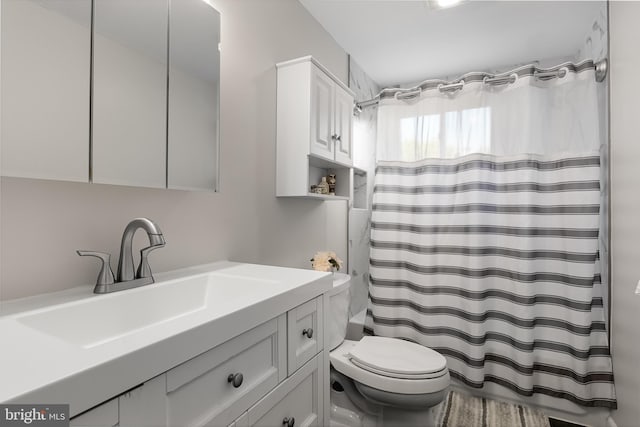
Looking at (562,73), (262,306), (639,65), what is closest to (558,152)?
(562,73)

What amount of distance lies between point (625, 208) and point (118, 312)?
2.11 metres

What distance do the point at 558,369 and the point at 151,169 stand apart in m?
2.34

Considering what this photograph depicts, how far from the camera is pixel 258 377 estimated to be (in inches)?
32.9

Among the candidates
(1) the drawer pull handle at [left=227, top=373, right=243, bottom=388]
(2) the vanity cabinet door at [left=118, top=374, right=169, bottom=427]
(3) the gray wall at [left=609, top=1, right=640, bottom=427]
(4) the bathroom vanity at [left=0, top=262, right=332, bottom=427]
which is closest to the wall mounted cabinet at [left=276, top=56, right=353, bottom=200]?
(4) the bathroom vanity at [left=0, top=262, right=332, bottom=427]

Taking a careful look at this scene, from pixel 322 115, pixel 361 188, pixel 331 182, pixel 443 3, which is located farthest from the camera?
pixel 361 188

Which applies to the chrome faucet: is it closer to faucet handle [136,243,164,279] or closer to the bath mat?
faucet handle [136,243,164,279]

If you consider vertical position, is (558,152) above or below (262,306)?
above

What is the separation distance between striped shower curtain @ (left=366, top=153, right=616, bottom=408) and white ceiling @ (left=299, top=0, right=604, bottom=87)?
0.91m

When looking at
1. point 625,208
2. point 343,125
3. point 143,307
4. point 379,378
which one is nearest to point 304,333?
point 143,307

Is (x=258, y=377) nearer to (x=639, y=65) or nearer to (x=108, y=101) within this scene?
(x=108, y=101)

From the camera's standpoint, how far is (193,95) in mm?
1220

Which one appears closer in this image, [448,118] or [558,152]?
[558,152]

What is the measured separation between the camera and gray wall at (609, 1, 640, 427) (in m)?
1.40

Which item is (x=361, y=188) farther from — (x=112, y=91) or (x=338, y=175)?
(x=112, y=91)
